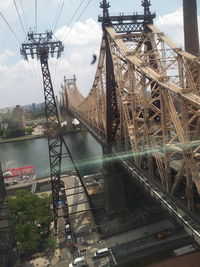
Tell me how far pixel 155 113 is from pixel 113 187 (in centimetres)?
504

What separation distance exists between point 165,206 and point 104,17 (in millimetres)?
12045

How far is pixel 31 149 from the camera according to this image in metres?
43.8

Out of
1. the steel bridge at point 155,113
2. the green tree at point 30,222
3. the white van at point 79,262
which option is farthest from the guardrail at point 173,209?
the green tree at point 30,222

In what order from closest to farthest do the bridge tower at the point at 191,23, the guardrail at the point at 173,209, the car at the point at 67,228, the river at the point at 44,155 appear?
the guardrail at the point at 173,209
the car at the point at 67,228
the bridge tower at the point at 191,23
the river at the point at 44,155

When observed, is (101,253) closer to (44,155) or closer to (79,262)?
(79,262)

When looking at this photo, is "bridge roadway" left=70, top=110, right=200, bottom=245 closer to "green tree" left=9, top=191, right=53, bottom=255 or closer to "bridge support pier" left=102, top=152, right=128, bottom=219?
"bridge support pier" left=102, top=152, right=128, bottom=219

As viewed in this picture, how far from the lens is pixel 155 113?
588 inches

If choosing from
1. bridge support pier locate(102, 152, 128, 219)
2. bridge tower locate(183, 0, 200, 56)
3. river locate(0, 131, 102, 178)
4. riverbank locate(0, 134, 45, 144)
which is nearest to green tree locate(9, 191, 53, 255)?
bridge support pier locate(102, 152, 128, 219)

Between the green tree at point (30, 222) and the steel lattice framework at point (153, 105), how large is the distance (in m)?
5.43

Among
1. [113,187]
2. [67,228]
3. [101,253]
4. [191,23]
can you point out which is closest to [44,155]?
[113,187]

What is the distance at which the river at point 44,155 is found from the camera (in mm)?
28828

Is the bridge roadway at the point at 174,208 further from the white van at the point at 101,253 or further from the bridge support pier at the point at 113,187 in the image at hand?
the bridge support pier at the point at 113,187

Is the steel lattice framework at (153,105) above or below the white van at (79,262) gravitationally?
above

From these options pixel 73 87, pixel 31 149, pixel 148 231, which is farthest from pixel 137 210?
pixel 73 87
